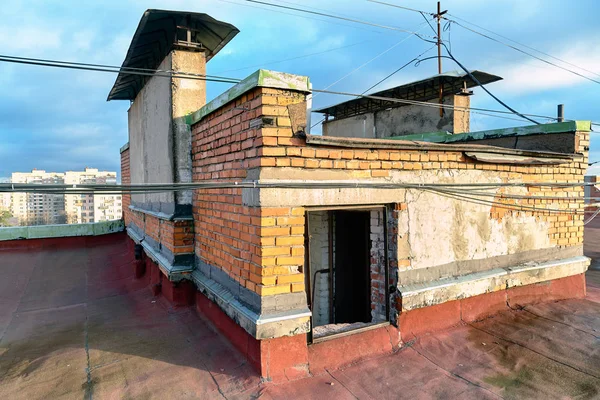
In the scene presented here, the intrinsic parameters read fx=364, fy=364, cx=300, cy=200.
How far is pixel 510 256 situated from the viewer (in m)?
4.72

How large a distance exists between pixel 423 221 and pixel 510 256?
1687mm

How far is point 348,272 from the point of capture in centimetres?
559

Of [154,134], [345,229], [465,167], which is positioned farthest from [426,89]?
[154,134]

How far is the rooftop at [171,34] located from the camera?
4.64 meters

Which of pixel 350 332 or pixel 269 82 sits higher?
pixel 269 82

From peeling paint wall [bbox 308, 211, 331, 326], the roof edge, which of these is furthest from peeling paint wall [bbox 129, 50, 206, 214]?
the roof edge

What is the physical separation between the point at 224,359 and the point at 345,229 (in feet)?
9.03

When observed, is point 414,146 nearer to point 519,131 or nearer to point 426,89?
point 519,131

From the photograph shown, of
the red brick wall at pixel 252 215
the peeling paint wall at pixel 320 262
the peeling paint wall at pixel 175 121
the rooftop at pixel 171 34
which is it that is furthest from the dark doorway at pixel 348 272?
the rooftop at pixel 171 34

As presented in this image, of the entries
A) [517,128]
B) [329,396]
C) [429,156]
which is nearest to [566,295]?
[517,128]

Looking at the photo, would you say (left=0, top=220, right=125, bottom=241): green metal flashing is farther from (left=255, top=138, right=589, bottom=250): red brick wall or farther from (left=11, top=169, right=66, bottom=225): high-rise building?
(left=11, top=169, right=66, bottom=225): high-rise building

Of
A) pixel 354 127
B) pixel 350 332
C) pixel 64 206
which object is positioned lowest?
pixel 64 206

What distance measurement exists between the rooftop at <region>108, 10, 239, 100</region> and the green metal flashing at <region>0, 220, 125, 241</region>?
534 cm

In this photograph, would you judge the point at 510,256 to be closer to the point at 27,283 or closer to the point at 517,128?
the point at 517,128
